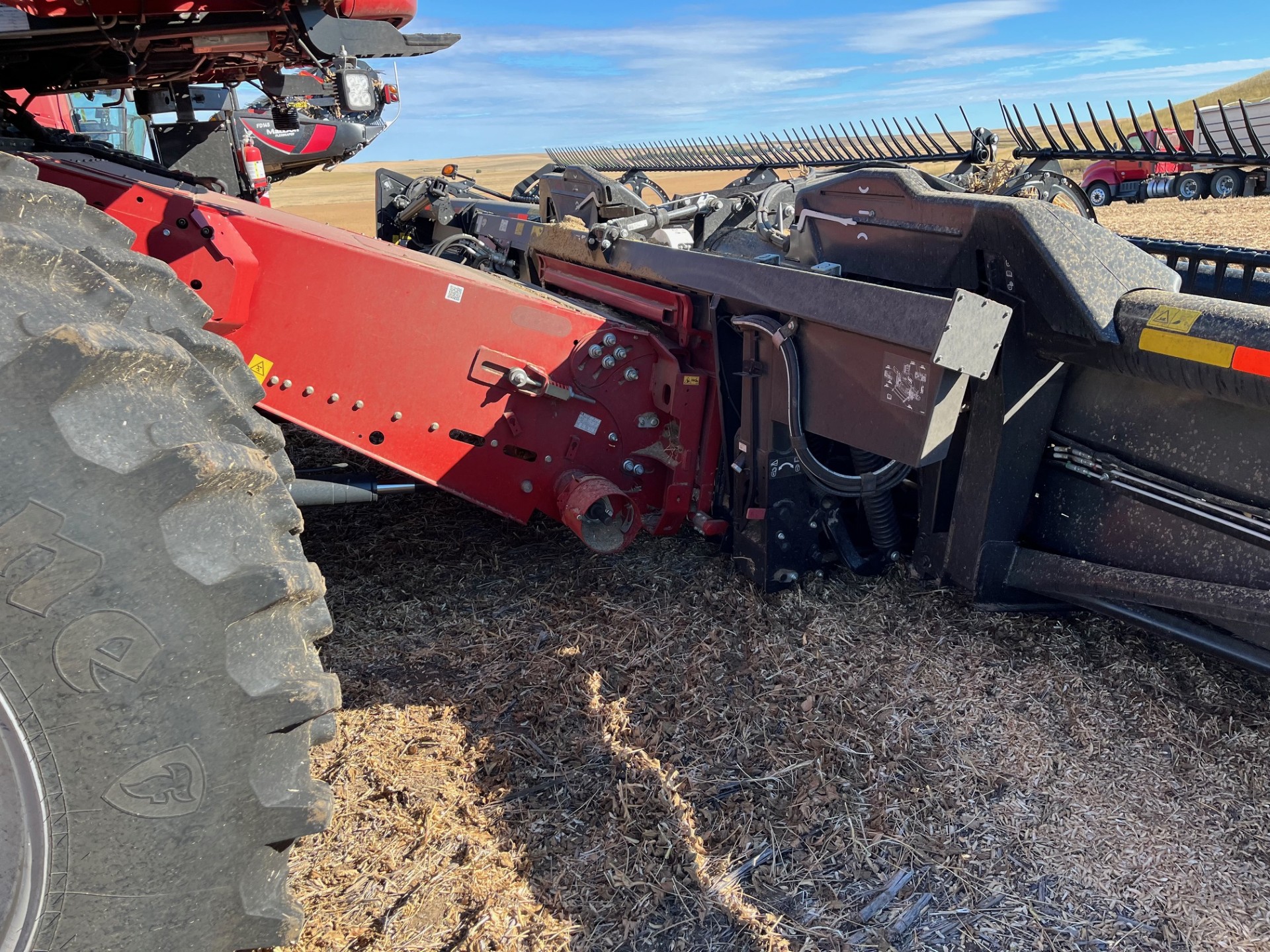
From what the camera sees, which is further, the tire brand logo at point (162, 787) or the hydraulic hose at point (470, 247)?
the hydraulic hose at point (470, 247)

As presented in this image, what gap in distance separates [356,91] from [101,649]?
1.17 metres

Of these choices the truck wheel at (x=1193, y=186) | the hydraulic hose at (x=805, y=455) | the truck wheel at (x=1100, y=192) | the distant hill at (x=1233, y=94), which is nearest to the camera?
the hydraulic hose at (x=805, y=455)

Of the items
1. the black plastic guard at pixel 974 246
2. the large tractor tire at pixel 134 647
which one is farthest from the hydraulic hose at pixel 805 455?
the large tractor tire at pixel 134 647

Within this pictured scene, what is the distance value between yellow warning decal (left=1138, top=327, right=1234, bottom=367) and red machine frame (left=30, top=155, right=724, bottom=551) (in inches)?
50.6

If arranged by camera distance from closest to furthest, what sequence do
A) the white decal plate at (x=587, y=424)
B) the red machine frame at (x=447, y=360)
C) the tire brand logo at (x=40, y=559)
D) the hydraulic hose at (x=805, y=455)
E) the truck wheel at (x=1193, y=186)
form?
1. the tire brand logo at (x=40, y=559)
2. the red machine frame at (x=447, y=360)
3. the hydraulic hose at (x=805, y=455)
4. the white decal plate at (x=587, y=424)
5. the truck wheel at (x=1193, y=186)

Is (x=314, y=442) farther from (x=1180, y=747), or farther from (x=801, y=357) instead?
(x=1180, y=747)

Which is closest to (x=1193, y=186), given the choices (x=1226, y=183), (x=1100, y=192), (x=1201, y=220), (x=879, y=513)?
(x=1226, y=183)

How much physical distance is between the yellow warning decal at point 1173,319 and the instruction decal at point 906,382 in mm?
→ 500

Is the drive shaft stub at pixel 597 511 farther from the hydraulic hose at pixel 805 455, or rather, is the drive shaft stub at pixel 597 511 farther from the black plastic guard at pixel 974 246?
the black plastic guard at pixel 974 246

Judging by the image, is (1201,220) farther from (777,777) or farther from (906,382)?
(777,777)

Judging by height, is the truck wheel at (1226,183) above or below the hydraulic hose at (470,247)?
below

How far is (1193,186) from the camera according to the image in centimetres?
1891

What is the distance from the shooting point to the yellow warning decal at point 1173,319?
2.06 m

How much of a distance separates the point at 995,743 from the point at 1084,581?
1.55ft
